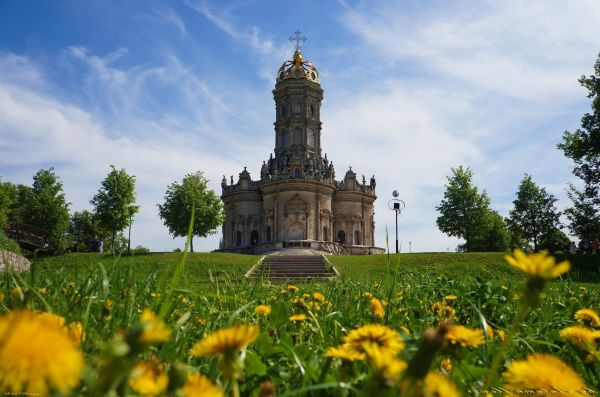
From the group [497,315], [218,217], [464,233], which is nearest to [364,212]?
[464,233]

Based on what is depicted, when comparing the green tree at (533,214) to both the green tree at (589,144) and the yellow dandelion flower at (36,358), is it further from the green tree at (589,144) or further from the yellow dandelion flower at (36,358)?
the yellow dandelion flower at (36,358)

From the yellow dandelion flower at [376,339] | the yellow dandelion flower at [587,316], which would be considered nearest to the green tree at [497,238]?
the yellow dandelion flower at [587,316]

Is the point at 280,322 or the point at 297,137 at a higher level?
the point at 297,137

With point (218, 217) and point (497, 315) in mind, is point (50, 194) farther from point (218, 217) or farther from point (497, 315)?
point (497, 315)

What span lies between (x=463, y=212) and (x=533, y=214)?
22.8 feet

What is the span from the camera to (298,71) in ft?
191

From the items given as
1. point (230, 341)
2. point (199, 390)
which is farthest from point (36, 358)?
point (230, 341)

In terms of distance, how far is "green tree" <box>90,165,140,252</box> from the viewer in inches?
1705

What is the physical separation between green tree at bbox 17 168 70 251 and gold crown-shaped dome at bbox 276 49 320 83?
94.3ft

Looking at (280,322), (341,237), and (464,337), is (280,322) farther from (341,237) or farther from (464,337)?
(341,237)

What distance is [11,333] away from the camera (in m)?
0.70

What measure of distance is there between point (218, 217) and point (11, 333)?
48.3m

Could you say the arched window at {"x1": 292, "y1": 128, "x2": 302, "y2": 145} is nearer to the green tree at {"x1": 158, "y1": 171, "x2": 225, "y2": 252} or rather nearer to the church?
the church

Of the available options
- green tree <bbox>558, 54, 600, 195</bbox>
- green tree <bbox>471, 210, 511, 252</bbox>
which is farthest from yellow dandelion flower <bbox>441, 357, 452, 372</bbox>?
green tree <bbox>471, 210, 511, 252</bbox>
